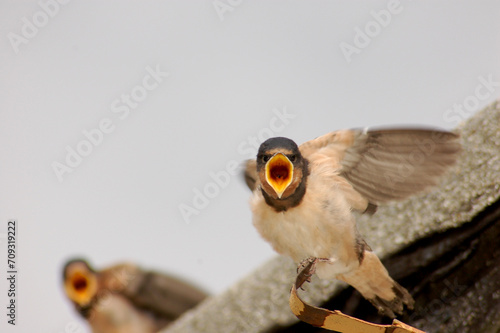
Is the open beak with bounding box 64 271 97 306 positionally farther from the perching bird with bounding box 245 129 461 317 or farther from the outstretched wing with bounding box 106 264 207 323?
the perching bird with bounding box 245 129 461 317

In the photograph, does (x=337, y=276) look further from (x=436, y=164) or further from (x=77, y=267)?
(x=77, y=267)

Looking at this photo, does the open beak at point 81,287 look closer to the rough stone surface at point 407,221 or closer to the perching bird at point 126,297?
the perching bird at point 126,297

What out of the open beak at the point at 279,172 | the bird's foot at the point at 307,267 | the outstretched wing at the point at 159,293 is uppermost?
the open beak at the point at 279,172

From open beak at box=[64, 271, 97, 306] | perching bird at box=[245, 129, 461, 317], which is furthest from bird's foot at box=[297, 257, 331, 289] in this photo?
open beak at box=[64, 271, 97, 306]

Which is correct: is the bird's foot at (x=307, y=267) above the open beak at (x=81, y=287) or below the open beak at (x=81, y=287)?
below

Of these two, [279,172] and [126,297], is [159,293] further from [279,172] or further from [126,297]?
[279,172]

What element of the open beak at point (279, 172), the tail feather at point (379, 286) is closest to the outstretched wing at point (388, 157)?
the tail feather at point (379, 286)
